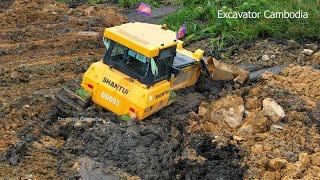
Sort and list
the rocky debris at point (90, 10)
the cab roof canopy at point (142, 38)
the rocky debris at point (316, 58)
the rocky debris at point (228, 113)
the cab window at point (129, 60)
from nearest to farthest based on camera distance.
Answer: the cab roof canopy at point (142, 38), the cab window at point (129, 60), the rocky debris at point (228, 113), the rocky debris at point (316, 58), the rocky debris at point (90, 10)

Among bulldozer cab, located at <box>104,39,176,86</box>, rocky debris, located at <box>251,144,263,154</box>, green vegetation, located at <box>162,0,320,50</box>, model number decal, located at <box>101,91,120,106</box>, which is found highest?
bulldozer cab, located at <box>104,39,176,86</box>

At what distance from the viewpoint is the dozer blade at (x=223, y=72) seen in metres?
11.8

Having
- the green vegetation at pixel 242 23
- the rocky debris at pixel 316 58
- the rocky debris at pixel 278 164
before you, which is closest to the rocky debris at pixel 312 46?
the green vegetation at pixel 242 23

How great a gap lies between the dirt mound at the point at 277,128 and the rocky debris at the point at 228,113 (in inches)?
1.1

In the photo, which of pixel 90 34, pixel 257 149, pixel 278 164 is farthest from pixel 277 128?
pixel 90 34

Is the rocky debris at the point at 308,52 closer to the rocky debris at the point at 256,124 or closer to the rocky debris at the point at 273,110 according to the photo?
the rocky debris at the point at 273,110

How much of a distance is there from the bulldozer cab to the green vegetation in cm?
480

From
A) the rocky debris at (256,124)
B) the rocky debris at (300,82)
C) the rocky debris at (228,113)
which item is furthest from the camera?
the rocky debris at (300,82)

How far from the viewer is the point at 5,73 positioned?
1224 cm

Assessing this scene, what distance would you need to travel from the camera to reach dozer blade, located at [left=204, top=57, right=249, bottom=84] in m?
11.8

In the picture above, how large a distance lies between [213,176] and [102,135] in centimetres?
197

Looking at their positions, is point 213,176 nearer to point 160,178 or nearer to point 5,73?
point 160,178

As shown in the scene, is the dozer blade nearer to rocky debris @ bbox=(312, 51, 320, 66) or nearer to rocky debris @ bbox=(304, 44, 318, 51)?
rocky debris @ bbox=(312, 51, 320, 66)

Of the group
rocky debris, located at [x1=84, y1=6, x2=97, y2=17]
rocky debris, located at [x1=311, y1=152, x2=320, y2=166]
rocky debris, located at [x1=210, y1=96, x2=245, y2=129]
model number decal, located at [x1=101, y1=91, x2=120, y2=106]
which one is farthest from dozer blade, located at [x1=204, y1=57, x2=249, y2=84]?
rocky debris, located at [x1=84, y1=6, x2=97, y2=17]
